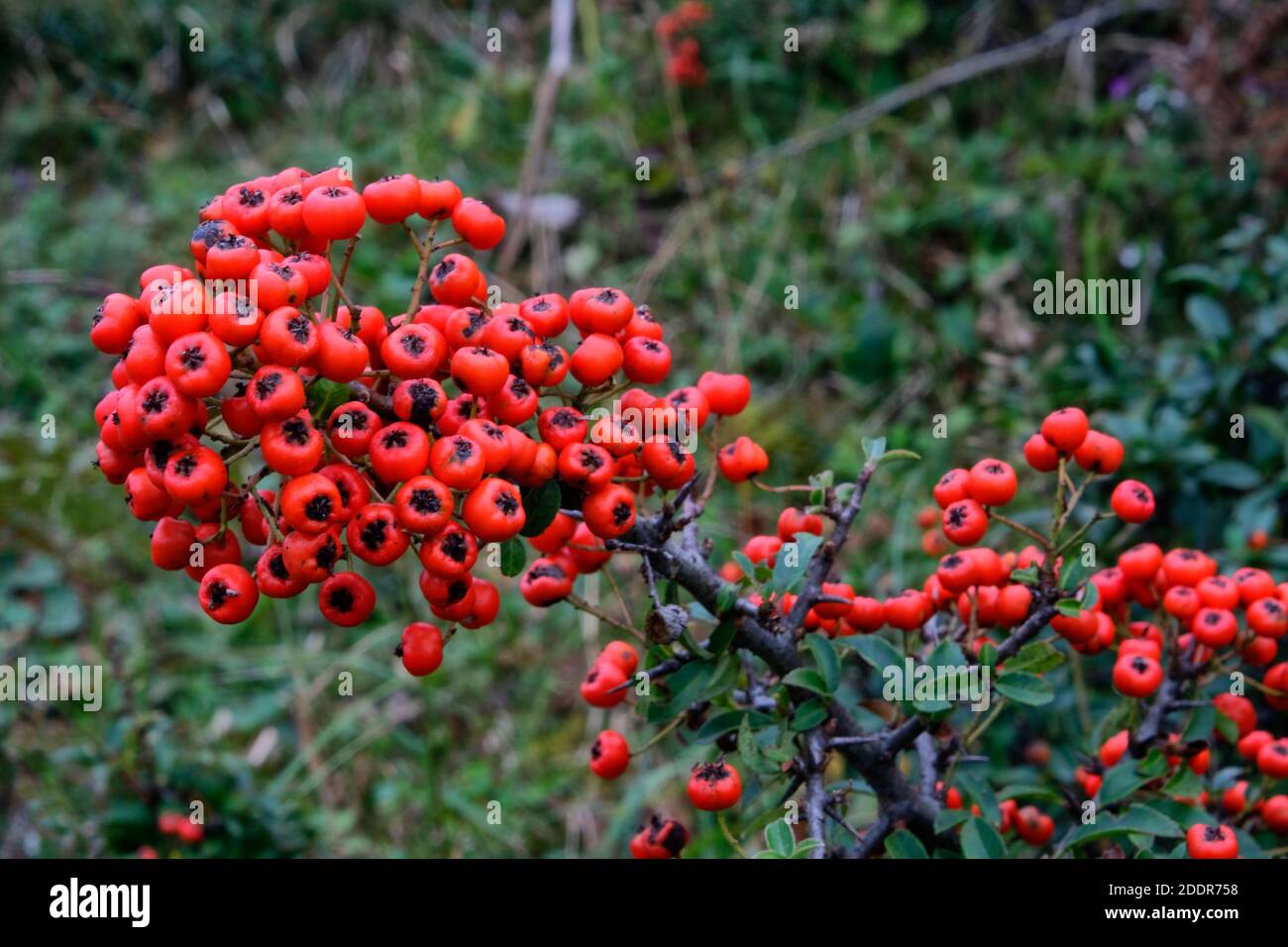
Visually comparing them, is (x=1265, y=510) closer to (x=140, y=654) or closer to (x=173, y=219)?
(x=140, y=654)

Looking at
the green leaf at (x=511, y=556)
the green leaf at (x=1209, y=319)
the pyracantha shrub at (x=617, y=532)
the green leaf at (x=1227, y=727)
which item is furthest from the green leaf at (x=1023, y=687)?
the green leaf at (x=1209, y=319)

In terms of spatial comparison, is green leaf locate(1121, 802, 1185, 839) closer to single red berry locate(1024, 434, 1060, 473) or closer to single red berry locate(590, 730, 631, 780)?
single red berry locate(1024, 434, 1060, 473)

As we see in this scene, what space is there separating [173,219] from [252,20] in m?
2.49

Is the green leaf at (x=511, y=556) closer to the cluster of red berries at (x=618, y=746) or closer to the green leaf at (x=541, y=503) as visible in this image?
the green leaf at (x=541, y=503)

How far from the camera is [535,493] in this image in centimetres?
212

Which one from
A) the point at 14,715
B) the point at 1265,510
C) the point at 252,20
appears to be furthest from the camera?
the point at 252,20

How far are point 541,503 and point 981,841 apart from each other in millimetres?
1141

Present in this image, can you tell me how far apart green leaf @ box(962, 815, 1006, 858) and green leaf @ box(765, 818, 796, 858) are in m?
0.42

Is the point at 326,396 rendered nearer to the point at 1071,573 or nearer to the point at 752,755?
the point at 752,755

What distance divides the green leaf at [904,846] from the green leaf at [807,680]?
0.39m

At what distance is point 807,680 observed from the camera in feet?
7.71

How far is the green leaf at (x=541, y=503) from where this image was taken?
2.12 metres

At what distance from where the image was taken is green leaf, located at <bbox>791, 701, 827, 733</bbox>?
2.33 m
